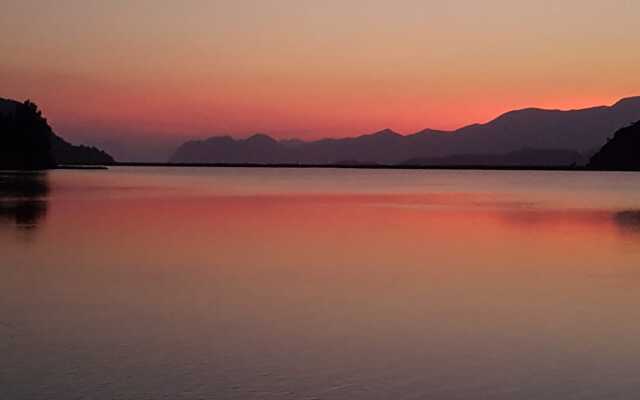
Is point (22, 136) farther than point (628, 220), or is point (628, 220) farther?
point (22, 136)

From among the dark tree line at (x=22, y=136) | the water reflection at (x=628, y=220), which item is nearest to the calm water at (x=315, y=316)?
the water reflection at (x=628, y=220)

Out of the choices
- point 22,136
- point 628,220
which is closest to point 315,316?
point 628,220

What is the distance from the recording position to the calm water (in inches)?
417

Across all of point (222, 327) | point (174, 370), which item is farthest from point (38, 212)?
point (174, 370)

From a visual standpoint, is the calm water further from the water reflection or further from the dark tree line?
the dark tree line

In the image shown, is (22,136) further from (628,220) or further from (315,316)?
(315,316)

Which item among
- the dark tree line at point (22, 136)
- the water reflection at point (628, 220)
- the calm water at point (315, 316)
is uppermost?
the dark tree line at point (22, 136)

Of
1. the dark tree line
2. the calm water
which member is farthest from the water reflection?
the dark tree line

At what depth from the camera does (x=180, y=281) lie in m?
20.4

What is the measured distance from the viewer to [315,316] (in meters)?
15.6

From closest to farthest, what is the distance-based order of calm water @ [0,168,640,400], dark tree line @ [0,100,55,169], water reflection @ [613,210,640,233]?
calm water @ [0,168,640,400], water reflection @ [613,210,640,233], dark tree line @ [0,100,55,169]

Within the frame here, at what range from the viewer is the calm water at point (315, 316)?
1059cm

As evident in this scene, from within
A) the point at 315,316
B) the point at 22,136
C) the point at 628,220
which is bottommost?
the point at 628,220

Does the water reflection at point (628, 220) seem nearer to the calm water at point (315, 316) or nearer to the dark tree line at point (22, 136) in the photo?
the calm water at point (315, 316)
